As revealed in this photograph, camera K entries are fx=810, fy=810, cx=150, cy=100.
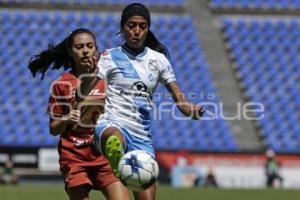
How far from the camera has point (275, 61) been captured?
26766 mm

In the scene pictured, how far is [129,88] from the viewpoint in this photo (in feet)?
22.6

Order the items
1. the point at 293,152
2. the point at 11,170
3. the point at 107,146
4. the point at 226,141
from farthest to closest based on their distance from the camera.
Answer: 1. the point at 226,141
2. the point at 293,152
3. the point at 11,170
4. the point at 107,146

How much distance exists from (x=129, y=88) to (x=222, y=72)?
63.4 ft

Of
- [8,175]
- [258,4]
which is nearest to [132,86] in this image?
[8,175]

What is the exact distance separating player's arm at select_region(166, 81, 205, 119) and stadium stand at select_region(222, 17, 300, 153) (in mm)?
16511

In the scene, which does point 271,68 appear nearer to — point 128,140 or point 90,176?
point 90,176

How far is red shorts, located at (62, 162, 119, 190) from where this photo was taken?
6.95 meters

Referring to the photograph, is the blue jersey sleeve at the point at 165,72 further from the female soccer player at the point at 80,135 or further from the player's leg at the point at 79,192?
the player's leg at the point at 79,192

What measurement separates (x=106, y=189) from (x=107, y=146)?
24.0 inches

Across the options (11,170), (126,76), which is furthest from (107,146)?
(11,170)

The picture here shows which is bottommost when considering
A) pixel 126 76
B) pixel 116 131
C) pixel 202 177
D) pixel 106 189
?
pixel 202 177

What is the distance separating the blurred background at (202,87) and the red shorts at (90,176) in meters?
13.3

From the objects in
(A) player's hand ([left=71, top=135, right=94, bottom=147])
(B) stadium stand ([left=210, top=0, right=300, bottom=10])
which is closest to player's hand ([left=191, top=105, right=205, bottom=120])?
(A) player's hand ([left=71, top=135, right=94, bottom=147])

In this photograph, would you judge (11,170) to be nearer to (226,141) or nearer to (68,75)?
→ (226,141)
